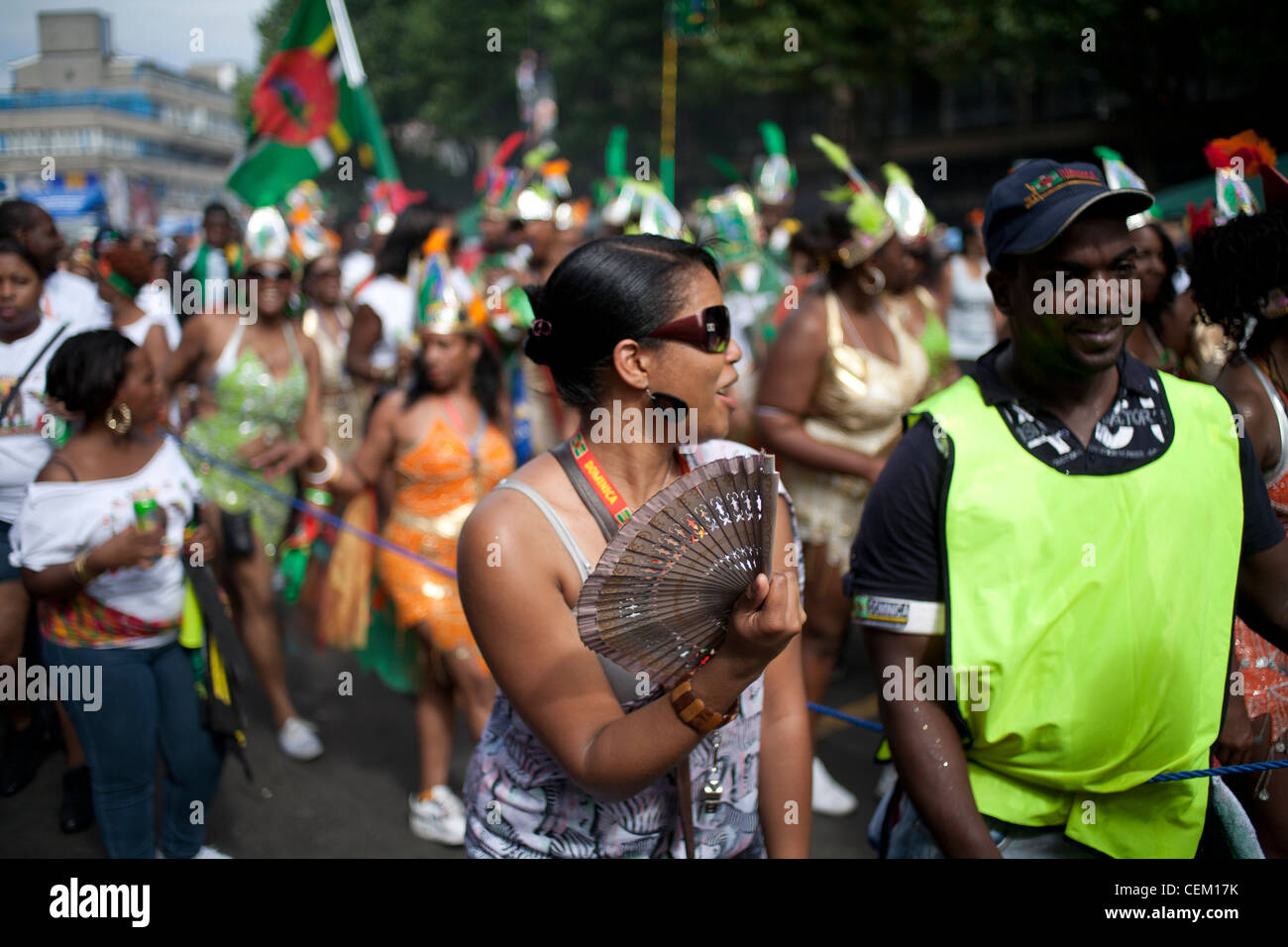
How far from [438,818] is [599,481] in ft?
8.85

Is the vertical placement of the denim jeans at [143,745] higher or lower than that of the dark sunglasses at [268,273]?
lower

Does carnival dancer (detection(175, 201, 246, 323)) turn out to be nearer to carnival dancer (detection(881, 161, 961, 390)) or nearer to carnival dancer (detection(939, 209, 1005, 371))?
carnival dancer (detection(881, 161, 961, 390))

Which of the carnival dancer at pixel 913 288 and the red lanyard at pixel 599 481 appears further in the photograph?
the carnival dancer at pixel 913 288

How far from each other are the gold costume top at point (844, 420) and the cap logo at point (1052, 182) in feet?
8.05

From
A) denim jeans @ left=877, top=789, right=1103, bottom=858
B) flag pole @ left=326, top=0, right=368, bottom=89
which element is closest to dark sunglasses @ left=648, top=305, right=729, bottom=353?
denim jeans @ left=877, top=789, right=1103, bottom=858

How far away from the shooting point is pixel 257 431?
5.38 meters

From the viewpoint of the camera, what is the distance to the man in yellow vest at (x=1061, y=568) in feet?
6.41

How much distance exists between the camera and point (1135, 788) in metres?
2.05

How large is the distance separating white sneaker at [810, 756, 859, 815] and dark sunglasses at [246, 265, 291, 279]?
3.60m

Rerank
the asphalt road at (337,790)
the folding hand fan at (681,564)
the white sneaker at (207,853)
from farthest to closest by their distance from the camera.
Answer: the asphalt road at (337,790)
the white sneaker at (207,853)
the folding hand fan at (681,564)

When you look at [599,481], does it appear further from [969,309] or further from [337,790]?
[969,309]

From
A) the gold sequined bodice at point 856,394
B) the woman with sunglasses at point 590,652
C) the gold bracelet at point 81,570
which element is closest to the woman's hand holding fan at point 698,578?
the woman with sunglasses at point 590,652

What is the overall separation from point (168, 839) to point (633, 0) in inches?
1230

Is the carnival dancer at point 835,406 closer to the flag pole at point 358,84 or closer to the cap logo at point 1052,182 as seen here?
the cap logo at point 1052,182
